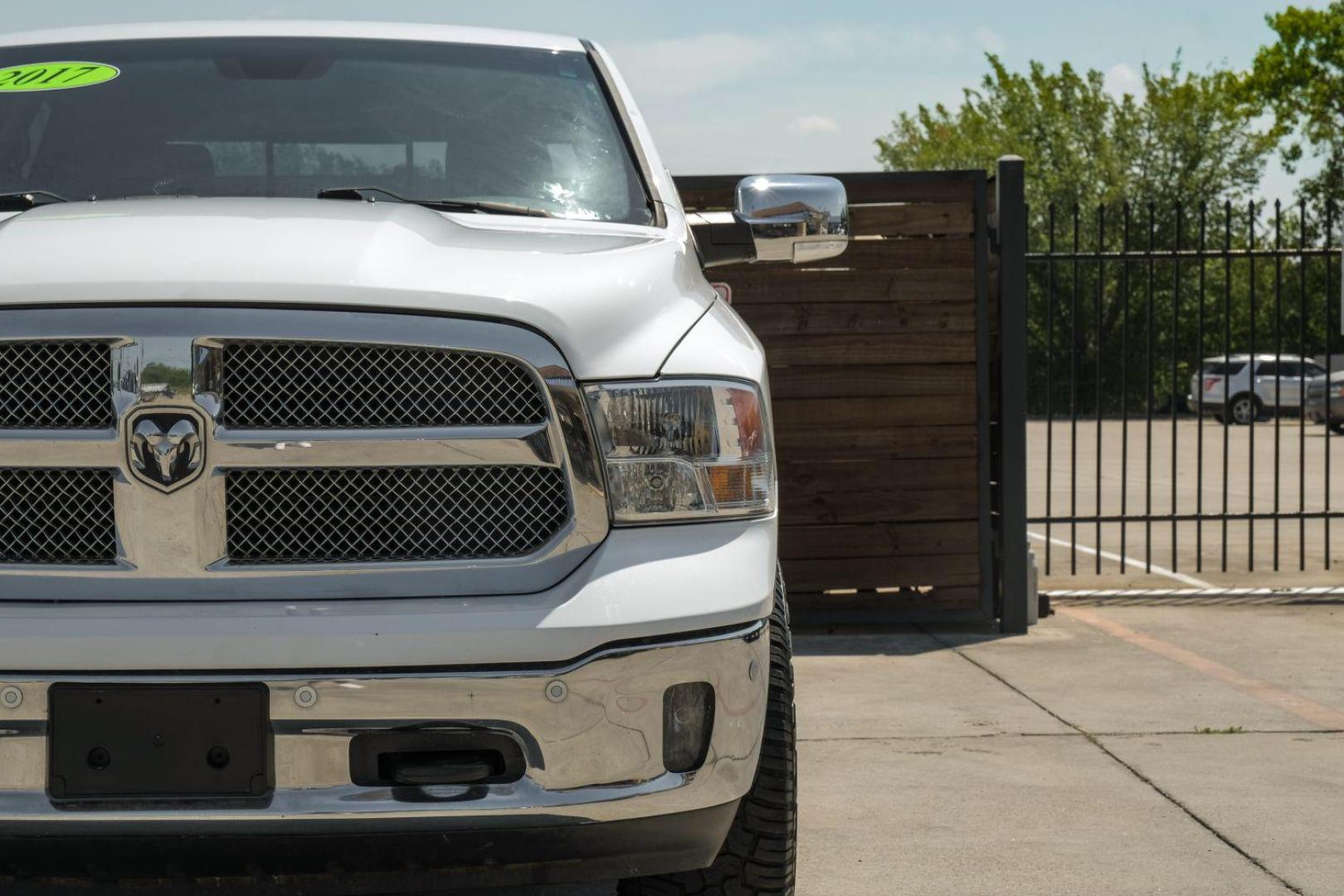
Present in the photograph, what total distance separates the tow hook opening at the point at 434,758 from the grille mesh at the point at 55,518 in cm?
52

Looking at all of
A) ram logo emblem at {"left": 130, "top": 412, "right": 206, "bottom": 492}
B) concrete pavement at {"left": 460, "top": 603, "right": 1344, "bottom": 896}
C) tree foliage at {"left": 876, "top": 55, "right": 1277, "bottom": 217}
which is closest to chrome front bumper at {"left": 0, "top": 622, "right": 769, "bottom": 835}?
ram logo emblem at {"left": 130, "top": 412, "right": 206, "bottom": 492}

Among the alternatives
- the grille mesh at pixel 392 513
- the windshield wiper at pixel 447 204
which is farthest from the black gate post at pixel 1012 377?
the grille mesh at pixel 392 513

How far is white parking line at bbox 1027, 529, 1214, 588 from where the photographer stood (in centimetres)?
935

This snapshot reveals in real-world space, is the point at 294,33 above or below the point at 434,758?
above

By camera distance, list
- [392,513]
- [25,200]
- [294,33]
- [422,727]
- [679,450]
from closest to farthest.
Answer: [422,727], [392,513], [679,450], [25,200], [294,33]

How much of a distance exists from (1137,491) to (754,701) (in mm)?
15763

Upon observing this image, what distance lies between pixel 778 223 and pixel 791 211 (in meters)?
0.05

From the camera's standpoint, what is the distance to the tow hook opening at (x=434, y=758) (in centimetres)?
242

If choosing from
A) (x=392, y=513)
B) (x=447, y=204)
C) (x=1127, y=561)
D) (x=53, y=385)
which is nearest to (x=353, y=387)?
(x=392, y=513)

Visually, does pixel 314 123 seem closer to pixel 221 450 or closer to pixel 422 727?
pixel 221 450

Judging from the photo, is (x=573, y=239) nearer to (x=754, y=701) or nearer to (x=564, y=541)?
(x=564, y=541)

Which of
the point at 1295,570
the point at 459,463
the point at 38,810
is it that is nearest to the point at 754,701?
the point at 459,463

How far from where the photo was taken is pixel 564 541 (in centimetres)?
253

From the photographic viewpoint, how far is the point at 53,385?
2479 millimetres
